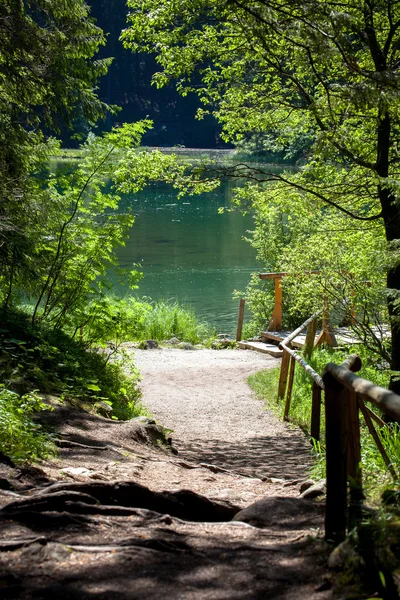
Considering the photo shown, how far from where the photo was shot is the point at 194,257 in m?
34.7

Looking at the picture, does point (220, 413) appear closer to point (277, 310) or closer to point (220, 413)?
point (220, 413)

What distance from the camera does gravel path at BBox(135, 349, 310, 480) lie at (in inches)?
309

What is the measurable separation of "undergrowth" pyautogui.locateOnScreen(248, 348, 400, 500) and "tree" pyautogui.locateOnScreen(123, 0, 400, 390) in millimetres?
1683

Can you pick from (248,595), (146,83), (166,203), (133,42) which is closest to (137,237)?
(166,203)

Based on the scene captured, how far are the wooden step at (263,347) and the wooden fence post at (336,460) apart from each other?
1173 centimetres

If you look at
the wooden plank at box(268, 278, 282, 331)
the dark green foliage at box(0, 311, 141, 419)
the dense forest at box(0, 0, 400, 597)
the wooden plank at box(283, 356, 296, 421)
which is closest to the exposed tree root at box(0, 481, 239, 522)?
the dense forest at box(0, 0, 400, 597)

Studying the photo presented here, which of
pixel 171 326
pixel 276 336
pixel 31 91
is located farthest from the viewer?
pixel 171 326

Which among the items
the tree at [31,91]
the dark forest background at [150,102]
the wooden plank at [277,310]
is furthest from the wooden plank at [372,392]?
the dark forest background at [150,102]

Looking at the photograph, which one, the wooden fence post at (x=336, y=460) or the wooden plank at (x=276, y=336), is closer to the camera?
the wooden fence post at (x=336, y=460)

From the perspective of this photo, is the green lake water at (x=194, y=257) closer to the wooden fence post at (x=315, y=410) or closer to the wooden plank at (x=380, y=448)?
the wooden fence post at (x=315, y=410)

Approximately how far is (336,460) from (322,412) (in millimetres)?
7036

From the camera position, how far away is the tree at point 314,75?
23.6 ft

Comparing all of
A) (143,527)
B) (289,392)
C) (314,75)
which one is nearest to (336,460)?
(143,527)

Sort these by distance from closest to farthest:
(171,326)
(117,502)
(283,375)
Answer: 1. (117,502)
2. (283,375)
3. (171,326)
